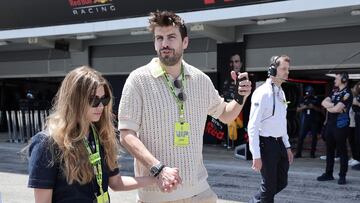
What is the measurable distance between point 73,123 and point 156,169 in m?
0.56

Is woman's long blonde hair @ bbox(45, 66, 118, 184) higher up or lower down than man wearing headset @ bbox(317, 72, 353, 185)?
higher up

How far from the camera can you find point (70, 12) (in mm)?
12578

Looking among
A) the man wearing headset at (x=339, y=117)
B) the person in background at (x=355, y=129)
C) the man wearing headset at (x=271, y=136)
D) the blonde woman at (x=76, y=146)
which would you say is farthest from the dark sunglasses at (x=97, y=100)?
the person in background at (x=355, y=129)

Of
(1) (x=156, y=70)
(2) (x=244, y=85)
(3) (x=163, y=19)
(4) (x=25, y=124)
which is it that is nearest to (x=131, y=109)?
(1) (x=156, y=70)

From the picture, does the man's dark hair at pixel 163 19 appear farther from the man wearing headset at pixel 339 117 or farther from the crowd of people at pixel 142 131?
the man wearing headset at pixel 339 117

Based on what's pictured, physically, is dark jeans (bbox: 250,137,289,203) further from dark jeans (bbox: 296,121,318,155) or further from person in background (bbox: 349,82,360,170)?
dark jeans (bbox: 296,121,318,155)

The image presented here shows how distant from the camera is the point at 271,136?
4.81 metres

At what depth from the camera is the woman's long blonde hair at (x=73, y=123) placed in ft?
7.54

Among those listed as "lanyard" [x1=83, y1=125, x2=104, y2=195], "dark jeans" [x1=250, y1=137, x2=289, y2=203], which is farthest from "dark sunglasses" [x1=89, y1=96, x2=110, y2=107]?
"dark jeans" [x1=250, y1=137, x2=289, y2=203]

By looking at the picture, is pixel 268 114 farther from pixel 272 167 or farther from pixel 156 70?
pixel 156 70

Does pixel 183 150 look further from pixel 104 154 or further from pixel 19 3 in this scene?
pixel 19 3

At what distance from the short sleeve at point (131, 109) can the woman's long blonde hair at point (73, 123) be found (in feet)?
1.39

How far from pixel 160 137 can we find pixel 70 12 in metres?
10.4

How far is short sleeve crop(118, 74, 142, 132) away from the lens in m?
2.88
